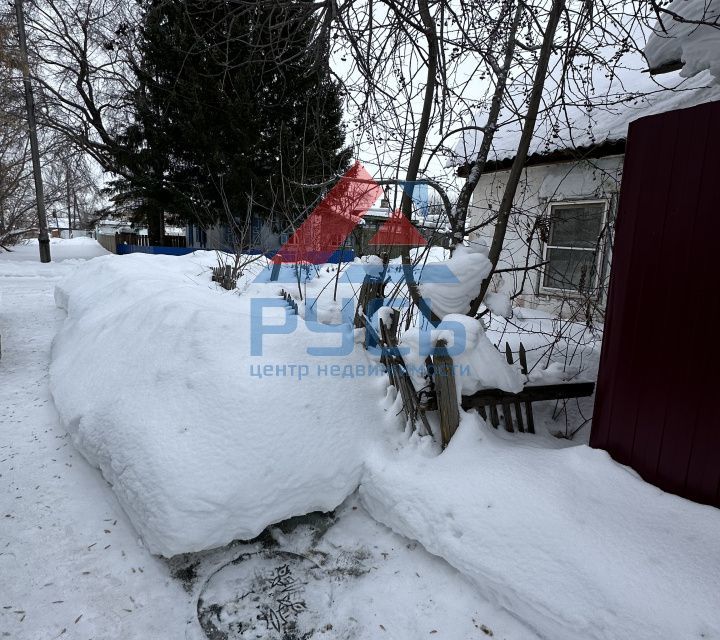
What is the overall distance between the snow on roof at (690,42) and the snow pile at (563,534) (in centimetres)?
216

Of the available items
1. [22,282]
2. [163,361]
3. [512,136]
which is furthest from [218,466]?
[22,282]

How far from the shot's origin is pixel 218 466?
226cm

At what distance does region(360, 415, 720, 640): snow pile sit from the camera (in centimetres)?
158

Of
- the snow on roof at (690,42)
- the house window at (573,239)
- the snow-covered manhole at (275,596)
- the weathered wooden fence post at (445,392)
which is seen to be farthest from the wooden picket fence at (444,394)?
the house window at (573,239)

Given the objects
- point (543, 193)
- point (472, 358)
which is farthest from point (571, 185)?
point (472, 358)

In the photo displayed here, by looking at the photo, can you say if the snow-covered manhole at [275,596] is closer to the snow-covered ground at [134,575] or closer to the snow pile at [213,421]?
the snow-covered ground at [134,575]

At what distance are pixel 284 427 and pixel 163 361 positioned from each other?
1000 mm

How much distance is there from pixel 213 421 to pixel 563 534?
6.17ft

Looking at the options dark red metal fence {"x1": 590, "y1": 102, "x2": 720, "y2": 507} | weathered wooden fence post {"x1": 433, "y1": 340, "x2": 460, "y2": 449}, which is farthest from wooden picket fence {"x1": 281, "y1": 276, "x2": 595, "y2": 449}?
dark red metal fence {"x1": 590, "y1": 102, "x2": 720, "y2": 507}

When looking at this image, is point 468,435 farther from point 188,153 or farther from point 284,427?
point 188,153

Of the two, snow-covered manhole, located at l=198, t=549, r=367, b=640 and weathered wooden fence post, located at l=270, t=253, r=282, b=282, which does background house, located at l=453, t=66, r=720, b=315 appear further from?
snow-covered manhole, located at l=198, t=549, r=367, b=640

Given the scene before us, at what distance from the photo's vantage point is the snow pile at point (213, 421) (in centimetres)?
218

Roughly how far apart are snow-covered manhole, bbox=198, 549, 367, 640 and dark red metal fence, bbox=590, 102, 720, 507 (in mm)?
1606

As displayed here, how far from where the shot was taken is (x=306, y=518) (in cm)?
250
